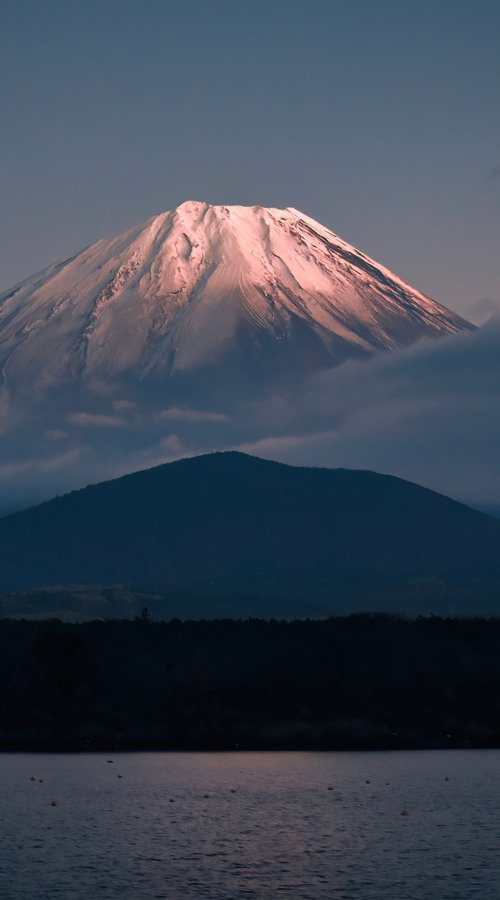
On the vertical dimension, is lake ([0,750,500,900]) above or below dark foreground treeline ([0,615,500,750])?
below

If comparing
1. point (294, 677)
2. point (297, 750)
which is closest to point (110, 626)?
point (294, 677)

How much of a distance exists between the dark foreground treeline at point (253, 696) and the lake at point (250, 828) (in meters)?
14.8

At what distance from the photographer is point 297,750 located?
11569 cm

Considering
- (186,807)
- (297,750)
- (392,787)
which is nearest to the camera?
(186,807)

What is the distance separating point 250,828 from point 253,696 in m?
56.1

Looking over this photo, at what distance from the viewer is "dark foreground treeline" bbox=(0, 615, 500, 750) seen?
395 ft

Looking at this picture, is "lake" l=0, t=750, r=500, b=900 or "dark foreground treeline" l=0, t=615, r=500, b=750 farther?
"dark foreground treeline" l=0, t=615, r=500, b=750

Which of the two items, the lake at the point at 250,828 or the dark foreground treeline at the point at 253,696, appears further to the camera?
the dark foreground treeline at the point at 253,696

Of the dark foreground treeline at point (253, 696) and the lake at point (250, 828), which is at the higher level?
the dark foreground treeline at point (253, 696)

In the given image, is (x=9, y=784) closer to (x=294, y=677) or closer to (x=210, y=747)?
(x=210, y=747)

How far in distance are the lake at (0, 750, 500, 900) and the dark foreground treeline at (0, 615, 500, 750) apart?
1478 centimetres

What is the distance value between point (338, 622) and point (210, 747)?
41.2m

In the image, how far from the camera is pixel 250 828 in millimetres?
69875

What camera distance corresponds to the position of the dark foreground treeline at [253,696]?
120 meters
